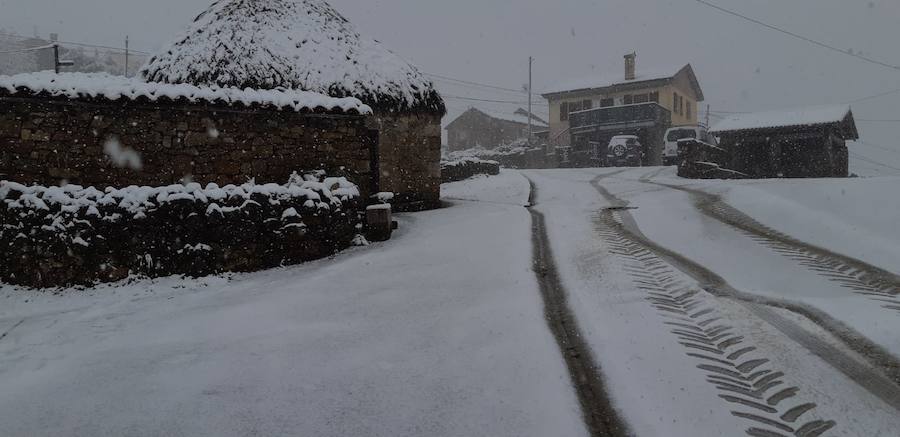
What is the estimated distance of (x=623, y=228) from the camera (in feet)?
24.0

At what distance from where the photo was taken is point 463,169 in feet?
54.4

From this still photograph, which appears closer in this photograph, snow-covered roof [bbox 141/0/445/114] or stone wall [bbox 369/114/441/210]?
snow-covered roof [bbox 141/0/445/114]

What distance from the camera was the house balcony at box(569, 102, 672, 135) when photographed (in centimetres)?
2775

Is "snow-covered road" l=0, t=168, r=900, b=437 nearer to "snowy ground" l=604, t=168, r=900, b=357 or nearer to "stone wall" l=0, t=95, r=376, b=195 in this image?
"snowy ground" l=604, t=168, r=900, b=357

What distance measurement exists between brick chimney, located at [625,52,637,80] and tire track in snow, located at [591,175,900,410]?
30079mm

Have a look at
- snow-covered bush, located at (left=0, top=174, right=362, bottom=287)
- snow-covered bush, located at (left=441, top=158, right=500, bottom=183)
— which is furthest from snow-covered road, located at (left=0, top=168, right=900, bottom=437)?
snow-covered bush, located at (left=441, top=158, right=500, bottom=183)

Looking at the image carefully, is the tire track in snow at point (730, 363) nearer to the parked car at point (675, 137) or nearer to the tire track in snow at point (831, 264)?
the tire track in snow at point (831, 264)

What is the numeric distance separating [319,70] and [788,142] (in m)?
19.1

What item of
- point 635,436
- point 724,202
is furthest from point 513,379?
point 724,202

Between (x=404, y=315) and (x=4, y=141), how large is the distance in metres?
5.52

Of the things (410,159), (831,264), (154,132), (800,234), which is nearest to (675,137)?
(410,159)

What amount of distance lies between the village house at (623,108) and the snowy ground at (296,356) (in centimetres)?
2543

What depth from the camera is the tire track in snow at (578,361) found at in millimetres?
2482

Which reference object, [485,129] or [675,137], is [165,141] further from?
[485,129]
